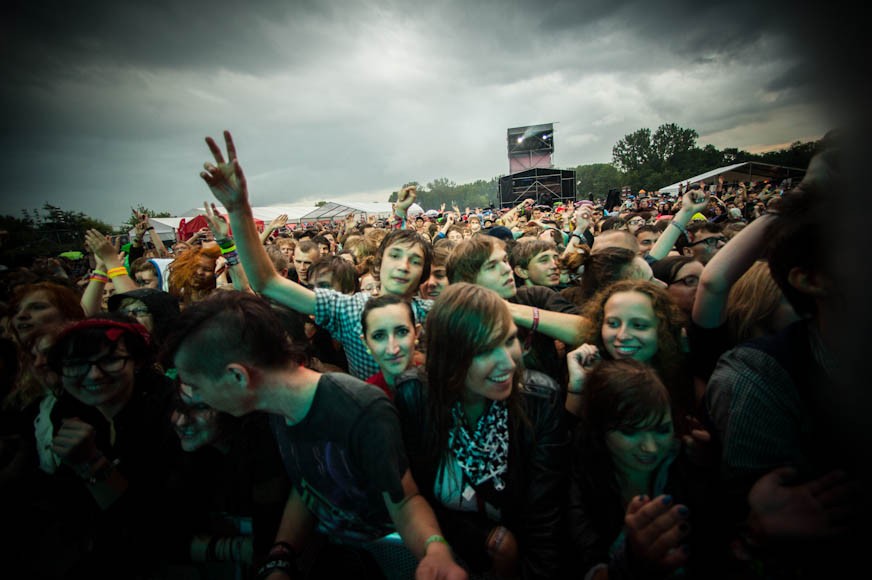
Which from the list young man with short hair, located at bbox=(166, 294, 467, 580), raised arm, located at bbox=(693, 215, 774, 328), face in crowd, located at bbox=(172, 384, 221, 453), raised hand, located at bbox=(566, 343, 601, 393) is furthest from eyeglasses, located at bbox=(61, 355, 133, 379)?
raised arm, located at bbox=(693, 215, 774, 328)

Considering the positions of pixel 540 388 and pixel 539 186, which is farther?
pixel 539 186

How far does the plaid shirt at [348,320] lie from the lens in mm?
2514

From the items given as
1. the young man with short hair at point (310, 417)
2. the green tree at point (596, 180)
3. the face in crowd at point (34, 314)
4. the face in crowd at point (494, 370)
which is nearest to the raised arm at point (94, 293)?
the face in crowd at point (34, 314)

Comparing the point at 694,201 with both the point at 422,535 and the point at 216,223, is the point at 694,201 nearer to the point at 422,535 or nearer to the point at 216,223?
the point at 422,535

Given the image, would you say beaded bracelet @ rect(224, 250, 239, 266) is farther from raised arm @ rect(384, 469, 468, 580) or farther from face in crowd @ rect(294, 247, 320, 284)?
raised arm @ rect(384, 469, 468, 580)

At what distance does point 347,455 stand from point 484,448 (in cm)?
69

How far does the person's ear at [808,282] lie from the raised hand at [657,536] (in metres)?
0.83

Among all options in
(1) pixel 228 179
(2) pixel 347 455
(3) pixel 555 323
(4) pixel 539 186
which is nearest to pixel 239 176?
(1) pixel 228 179

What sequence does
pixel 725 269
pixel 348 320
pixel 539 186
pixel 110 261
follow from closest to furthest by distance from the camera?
pixel 725 269 < pixel 348 320 < pixel 110 261 < pixel 539 186

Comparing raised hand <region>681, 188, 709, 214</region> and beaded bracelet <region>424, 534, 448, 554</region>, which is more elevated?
raised hand <region>681, 188, 709, 214</region>

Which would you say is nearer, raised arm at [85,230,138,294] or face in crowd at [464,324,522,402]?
face in crowd at [464,324,522,402]

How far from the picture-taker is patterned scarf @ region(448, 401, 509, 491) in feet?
5.38

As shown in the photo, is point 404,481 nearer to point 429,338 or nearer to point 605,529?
point 429,338

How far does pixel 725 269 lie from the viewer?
1636mm
